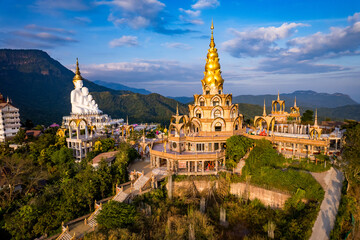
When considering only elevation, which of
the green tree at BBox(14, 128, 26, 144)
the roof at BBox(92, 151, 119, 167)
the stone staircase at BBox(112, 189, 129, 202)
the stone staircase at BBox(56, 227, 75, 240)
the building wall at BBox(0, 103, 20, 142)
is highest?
the building wall at BBox(0, 103, 20, 142)

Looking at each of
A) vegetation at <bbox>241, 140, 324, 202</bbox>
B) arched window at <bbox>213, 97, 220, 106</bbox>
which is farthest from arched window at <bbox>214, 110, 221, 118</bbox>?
vegetation at <bbox>241, 140, 324, 202</bbox>

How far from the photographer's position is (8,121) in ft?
133

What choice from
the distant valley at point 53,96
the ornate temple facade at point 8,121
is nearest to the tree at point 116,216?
the ornate temple facade at point 8,121

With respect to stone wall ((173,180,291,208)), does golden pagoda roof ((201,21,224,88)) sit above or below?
above

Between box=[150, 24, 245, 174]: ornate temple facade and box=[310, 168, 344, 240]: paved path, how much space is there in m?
10.5

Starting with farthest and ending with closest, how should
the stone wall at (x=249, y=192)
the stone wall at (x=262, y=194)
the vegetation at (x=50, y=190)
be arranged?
the stone wall at (x=249, y=192), the stone wall at (x=262, y=194), the vegetation at (x=50, y=190)

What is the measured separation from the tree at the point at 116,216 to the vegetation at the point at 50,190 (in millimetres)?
5047

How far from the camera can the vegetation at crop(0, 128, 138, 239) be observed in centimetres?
2051

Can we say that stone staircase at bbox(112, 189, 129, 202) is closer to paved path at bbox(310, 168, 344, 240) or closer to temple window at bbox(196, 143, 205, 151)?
temple window at bbox(196, 143, 205, 151)

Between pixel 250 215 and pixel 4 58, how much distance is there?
183 metres

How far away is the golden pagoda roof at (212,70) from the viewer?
32.6m

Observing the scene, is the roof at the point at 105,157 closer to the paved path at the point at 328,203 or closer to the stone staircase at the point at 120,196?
the stone staircase at the point at 120,196

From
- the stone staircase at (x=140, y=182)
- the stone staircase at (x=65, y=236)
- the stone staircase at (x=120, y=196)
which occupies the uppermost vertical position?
the stone staircase at (x=140, y=182)

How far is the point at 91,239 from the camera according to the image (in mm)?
15859
